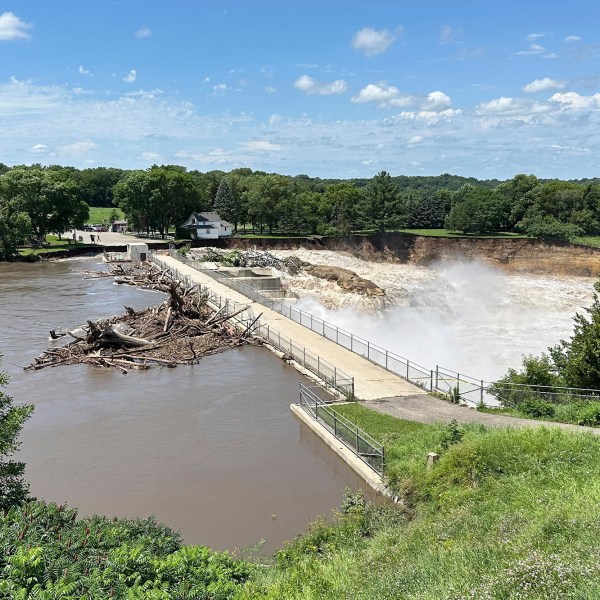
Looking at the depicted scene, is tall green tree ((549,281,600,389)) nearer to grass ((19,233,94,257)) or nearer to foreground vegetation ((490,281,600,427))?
foreground vegetation ((490,281,600,427))

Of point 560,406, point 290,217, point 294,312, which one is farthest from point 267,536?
point 290,217

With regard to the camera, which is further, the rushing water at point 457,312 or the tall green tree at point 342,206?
the tall green tree at point 342,206

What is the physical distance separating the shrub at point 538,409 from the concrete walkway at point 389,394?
0.86 metres

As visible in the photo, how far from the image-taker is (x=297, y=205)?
104 metres

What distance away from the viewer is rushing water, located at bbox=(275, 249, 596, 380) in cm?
4109

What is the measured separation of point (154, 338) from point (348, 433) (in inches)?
715

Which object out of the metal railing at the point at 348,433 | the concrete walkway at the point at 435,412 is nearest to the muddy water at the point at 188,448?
the metal railing at the point at 348,433

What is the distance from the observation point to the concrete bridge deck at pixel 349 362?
23938 millimetres

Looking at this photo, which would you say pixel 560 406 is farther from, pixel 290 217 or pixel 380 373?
pixel 290 217

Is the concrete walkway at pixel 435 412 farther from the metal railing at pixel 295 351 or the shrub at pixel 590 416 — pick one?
the metal railing at pixel 295 351

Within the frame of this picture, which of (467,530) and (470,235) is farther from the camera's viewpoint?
(470,235)

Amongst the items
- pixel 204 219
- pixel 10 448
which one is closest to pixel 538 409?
pixel 10 448

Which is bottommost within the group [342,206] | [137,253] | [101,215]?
[137,253]

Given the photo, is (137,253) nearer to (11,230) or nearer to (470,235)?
(11,230)
